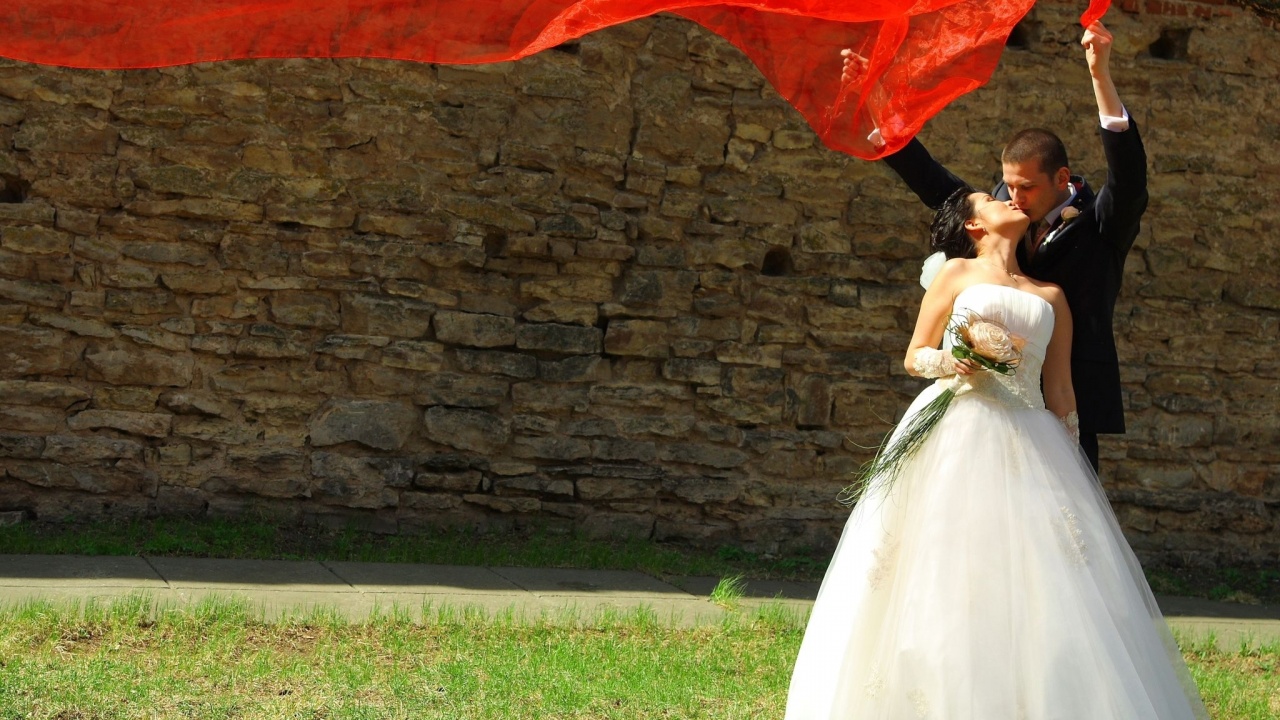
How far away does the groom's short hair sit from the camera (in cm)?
330

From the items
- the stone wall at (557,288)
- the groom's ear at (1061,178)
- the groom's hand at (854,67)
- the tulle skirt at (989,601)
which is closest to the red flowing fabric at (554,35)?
the groom's hand at (854,67)

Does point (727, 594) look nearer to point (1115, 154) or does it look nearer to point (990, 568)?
point (990, 568)

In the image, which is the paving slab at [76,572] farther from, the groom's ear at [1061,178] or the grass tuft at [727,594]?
the groom's ear at [1061,178]

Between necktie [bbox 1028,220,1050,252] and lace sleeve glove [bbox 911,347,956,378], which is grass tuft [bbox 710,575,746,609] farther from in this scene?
necktie [bbox 1028,220,1050,252]

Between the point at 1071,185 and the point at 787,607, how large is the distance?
2.37 m

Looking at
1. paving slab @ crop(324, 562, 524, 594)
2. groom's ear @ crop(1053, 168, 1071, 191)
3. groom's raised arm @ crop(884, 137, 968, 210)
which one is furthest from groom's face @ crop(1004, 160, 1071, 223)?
paving slab @ crop(324, 562, 524, 594)

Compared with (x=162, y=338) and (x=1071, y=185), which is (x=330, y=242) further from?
(x=1071, y=185)

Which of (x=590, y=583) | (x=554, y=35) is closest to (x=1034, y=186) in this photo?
(x=554, y=35)

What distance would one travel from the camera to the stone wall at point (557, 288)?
555 cm

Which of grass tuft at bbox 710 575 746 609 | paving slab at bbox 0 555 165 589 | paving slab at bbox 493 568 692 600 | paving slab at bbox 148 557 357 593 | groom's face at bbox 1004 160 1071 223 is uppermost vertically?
groom's face at bbox 1004 160 1071 223

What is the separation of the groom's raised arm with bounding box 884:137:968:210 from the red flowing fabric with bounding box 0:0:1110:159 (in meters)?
0.41

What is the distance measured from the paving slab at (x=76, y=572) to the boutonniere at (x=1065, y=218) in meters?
3.50

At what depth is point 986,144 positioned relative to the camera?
6.68 meters

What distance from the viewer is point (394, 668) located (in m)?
3.86
